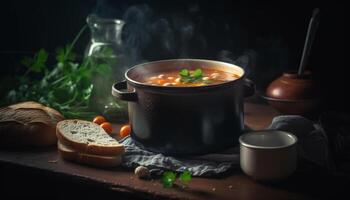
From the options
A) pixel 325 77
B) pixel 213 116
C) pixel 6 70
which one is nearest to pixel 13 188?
pixel 213 116

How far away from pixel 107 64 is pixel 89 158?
459 mm

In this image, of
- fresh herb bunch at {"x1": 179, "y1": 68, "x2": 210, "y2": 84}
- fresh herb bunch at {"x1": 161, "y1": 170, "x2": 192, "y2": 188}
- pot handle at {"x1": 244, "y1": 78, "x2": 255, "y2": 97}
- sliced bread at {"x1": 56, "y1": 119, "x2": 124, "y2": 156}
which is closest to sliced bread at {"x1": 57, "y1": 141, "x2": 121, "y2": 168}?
sliced bread at {"x1": 56, "y1": 119, "x2": 124, "y2": 156}

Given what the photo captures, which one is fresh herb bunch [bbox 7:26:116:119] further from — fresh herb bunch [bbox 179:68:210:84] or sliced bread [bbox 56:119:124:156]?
fresh herb bunch [bbox 179:68:210:84]

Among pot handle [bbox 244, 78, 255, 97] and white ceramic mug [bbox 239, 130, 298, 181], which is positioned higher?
pot handle [bbox 244, 78, 255, 97]

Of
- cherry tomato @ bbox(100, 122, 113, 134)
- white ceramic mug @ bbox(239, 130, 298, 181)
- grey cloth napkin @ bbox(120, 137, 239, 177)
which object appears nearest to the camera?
white ceramic mug @ bbox(239, 130, 298, 181)

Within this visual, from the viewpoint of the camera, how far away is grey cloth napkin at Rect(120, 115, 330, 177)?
50.0 inches

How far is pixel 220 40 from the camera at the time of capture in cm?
193

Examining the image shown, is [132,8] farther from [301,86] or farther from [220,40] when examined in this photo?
[301,86]

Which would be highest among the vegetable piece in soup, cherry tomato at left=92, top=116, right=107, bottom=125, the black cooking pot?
the vegetable piece in soup

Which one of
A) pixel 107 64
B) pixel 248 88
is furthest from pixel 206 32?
pixel 248 88

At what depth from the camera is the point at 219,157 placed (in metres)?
1.30

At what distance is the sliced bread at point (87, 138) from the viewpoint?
1.31 meters

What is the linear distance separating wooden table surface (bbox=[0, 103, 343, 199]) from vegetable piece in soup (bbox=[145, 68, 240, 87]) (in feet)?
0.87

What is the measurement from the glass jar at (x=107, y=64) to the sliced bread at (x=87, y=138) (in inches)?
8.1
